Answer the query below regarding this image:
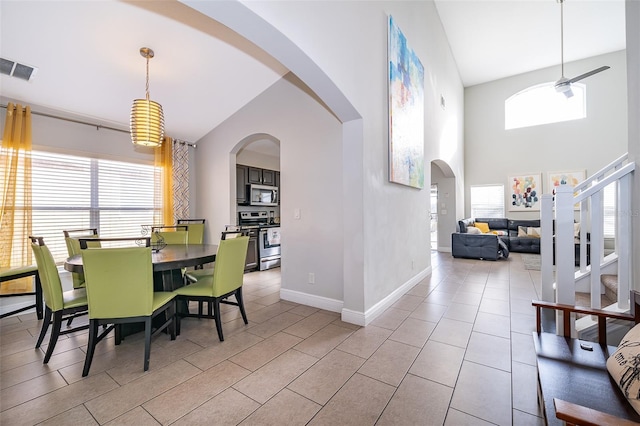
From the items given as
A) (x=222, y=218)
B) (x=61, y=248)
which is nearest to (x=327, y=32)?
(x=222, y=218)

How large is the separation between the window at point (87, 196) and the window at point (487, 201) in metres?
8.71

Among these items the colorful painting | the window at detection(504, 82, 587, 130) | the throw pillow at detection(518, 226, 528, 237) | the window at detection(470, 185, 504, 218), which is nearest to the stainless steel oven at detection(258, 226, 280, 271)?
the colorful painting

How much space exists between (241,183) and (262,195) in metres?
0.57

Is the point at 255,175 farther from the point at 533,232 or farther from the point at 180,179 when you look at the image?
the point at 533,232

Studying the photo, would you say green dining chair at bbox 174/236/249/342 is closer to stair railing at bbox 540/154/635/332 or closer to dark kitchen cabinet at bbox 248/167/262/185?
stair railing at bbox 540/154/635/332

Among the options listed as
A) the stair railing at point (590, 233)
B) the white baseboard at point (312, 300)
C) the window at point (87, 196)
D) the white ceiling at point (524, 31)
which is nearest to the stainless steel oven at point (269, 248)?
the white baseboard at point (312, 300)

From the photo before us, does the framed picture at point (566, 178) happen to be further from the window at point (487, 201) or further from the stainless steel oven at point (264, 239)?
the stainless steel oven at point (264, 239)

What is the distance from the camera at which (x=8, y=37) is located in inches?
95.8

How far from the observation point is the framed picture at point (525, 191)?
763 cm

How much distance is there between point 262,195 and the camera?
5.67 metres

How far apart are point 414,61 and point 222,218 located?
12.8ft

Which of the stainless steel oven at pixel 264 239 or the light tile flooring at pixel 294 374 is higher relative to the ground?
the stainless steel oven at pixel 264 239

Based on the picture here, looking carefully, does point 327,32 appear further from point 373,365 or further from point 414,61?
point 373,365

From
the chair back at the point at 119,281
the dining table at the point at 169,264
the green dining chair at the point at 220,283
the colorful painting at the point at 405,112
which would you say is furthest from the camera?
the colorful painting at the point at 405,112
